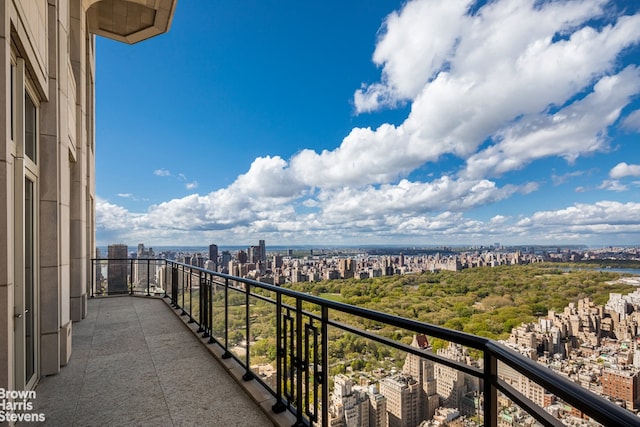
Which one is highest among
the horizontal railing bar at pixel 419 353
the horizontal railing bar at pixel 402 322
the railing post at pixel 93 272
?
the horizontal railing bar at pixel 402 322

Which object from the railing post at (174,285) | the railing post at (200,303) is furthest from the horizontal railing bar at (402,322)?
the railing post at (174,285)

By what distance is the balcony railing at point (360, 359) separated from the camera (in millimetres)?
1019

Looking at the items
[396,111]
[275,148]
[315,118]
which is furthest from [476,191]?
[275,148]

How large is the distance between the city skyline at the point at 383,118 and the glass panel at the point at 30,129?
27.3ft

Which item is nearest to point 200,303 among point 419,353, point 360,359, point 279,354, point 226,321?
point 226,321

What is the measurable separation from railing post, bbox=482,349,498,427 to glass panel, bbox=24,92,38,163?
444 cm

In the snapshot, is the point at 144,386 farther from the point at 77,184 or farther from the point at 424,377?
the point at 77,184

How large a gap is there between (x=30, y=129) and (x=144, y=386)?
3080 mm

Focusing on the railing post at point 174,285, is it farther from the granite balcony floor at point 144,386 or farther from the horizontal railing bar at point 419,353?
the horizontal railing bar at point 419,353

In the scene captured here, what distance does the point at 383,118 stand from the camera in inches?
2066

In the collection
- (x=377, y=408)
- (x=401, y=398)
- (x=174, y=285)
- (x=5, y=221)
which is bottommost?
(x=174, y=285)

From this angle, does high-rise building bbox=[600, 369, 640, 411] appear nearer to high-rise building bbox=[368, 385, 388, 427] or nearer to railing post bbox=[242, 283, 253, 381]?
high-rise building bbox=[368, 385, 388, 427]

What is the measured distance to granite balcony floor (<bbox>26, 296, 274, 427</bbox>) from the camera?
287cm

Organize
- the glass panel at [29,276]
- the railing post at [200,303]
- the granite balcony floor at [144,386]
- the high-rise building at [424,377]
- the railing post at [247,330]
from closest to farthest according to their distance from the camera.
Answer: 1. the high-rise building at [424,377]
2. the granite balcony floor at [144,386]
3. the glass panel at [29,276]
4. the railing post at [247,330]
5. the railing post at [200,303]
